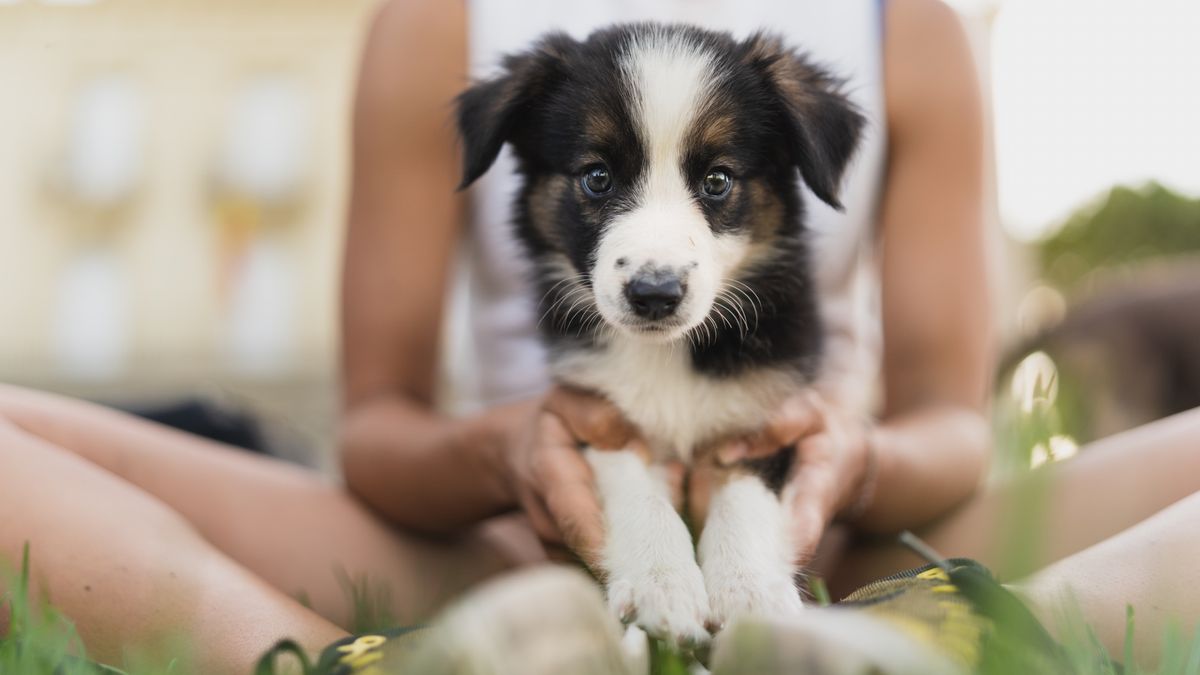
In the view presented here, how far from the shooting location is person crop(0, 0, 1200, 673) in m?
1.77

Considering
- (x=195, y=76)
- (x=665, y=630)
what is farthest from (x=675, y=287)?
(x=195, y=76)

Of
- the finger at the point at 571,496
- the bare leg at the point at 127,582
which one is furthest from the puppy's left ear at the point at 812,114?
the bare leg at the point at 127,582

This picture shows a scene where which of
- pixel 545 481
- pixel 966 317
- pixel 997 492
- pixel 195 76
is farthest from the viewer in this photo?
pixel 195 76

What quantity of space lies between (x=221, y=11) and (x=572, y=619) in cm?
1236

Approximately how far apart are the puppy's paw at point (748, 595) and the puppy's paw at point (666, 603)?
0.9 inches

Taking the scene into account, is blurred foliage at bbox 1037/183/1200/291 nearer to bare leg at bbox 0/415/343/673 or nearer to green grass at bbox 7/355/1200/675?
green grass at bbox 7/355/1200/675

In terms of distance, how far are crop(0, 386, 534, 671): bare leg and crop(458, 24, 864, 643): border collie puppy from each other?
63cm

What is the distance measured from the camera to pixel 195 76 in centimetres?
1216

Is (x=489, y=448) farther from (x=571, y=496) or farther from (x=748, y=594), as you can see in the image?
(x=748, y=594)

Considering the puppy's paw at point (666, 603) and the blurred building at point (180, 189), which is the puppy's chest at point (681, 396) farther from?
the blurred building at point (180, 189)

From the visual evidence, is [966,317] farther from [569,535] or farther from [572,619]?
[572,619]

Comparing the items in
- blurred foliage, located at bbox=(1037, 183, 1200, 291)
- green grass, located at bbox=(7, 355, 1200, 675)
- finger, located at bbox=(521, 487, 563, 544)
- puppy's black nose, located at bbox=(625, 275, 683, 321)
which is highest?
puppy's black nose, located at bbox=(625, 275, 683, 321)

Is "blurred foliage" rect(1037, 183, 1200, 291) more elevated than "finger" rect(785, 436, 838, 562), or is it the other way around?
A: "finger" rect(785, 436, 838, 562)

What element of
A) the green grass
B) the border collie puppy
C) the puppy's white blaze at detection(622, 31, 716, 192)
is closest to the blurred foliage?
the border collie puppy
